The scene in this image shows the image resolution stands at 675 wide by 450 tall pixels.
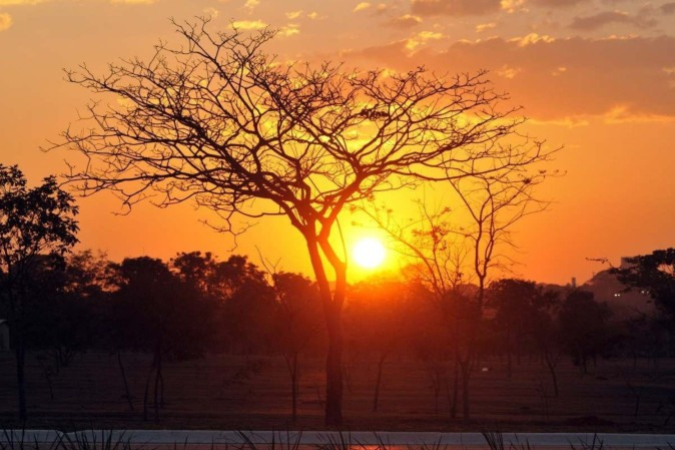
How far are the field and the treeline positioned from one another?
1220mm

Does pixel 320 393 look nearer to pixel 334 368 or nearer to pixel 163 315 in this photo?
pixel 163 315

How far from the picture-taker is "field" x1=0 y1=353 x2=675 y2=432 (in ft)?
124

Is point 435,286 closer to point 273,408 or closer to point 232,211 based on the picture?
point 232,211

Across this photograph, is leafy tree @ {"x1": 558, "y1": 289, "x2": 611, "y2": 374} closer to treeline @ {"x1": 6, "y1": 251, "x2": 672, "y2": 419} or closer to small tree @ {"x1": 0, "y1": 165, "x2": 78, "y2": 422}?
treeline @ {"x1": 6, "y1": 251, "x2": 672, "y2": 419}

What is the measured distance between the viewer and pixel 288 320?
93.6 ft

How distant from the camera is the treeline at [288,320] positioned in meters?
30.6

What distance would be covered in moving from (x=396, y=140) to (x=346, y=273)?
2.33 m

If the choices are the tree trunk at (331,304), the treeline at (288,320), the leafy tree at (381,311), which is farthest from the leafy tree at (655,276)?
the tree trunk at (331,304)

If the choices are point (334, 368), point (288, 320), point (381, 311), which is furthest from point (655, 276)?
point (334, 368)

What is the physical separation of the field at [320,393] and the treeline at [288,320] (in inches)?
48.0

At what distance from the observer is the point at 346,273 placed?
1620 cm

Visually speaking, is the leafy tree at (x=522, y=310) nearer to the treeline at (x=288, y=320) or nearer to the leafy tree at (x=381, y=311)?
the treeline at (x=288, y=320)

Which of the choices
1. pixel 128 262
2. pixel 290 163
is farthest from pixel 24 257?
pixel 128 262

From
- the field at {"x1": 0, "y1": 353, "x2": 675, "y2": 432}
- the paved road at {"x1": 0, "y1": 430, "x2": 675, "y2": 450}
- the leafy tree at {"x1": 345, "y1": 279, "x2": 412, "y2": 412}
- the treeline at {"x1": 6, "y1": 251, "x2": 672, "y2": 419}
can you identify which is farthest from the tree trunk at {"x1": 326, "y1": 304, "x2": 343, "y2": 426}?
the leafy tree at {"x1": 345, "y1": 279, "x2": 412, "y2": 412}
